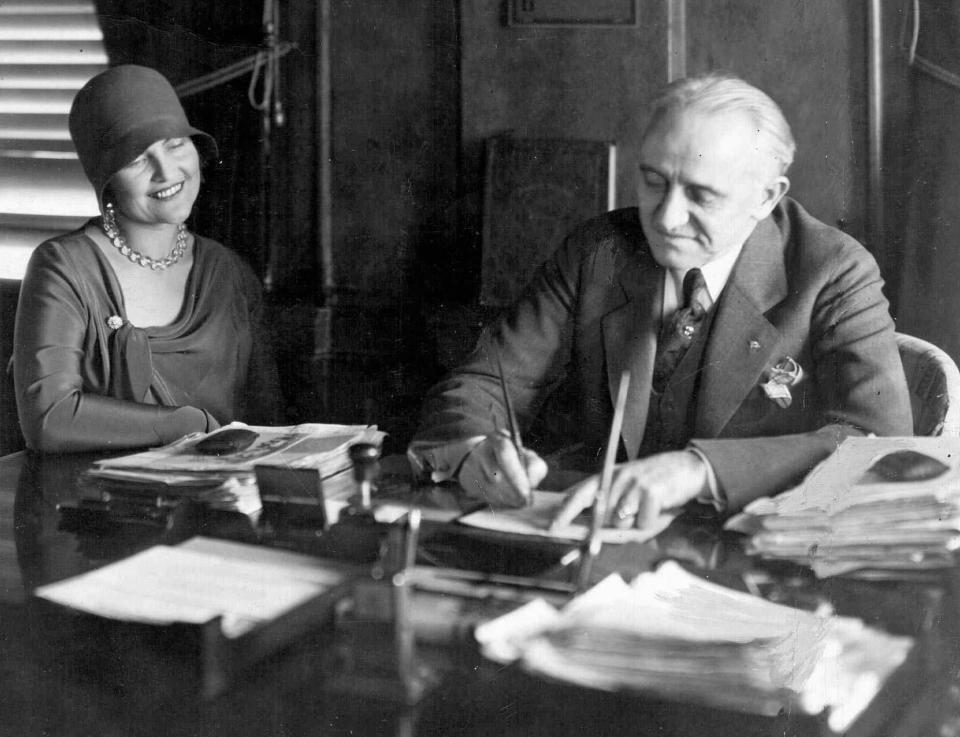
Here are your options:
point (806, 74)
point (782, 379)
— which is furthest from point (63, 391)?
point (806, 74)

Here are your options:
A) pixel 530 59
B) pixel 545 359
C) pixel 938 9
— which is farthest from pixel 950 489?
pixel 530 59

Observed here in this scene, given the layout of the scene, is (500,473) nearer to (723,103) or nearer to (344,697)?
(344,697)

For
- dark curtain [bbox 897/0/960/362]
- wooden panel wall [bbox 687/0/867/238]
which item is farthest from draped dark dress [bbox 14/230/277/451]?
dark curtain [bbox 897/0/960/362]

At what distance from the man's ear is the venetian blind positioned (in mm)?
1586

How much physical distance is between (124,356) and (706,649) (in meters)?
1.64

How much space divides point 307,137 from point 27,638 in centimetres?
215

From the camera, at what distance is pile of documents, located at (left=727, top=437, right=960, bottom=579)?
0.97m

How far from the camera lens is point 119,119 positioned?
6.83 feet

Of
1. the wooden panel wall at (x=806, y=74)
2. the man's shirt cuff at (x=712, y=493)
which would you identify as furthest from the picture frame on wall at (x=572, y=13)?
the man's shirt cuff at (x=712, y=493)

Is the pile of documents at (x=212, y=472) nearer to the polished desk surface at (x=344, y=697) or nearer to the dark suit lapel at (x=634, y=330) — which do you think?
the polished desk surface at (x=344, y=697)

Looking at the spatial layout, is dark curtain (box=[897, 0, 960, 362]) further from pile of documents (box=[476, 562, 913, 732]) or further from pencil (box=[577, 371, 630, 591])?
pile of documents (box=[476, 562, 913, 732])

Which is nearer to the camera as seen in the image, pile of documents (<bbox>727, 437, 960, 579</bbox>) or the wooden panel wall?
pile of documents (<bbox>727, 437, 960, 579</bbox>)

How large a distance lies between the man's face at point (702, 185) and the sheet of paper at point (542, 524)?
0.62 meters

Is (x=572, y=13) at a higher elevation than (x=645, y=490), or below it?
higher
